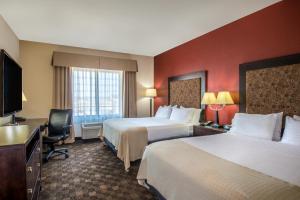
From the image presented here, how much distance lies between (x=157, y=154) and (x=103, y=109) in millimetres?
3817

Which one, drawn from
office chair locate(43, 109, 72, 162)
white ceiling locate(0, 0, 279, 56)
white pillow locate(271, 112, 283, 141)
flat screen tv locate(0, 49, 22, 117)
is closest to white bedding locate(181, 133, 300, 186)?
white pillow locate(271, 112, 283, 141)

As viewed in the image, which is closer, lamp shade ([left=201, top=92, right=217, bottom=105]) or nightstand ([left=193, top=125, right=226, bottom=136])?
nightstand ([left=193, top=125, right=226, bottom=136])

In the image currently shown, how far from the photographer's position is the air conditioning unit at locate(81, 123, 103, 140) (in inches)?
194

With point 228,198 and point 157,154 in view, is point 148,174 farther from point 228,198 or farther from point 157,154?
point 228,198

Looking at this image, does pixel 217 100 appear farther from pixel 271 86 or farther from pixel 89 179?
pixel 89 179

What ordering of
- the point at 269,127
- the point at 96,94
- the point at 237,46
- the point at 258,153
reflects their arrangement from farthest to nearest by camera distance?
the point at 96,94
the point at 237,46
the point at 269,127
the point at 258,153

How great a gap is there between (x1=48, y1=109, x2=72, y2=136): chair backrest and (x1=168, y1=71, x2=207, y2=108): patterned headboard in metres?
2.81

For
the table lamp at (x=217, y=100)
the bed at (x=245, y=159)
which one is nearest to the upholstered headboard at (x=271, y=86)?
the bed at (x=245, y=159)

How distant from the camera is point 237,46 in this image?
130 inches

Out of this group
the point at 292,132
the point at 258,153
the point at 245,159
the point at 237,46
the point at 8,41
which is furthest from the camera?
the point at 8,41

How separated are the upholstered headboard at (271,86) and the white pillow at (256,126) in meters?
0.31

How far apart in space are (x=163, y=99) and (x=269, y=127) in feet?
11.5

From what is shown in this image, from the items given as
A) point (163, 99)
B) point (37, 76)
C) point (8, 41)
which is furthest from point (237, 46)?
point (37, 76)

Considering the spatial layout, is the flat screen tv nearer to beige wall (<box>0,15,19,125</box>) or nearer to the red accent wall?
beige wall (<box>0,15,19,125</box>)
